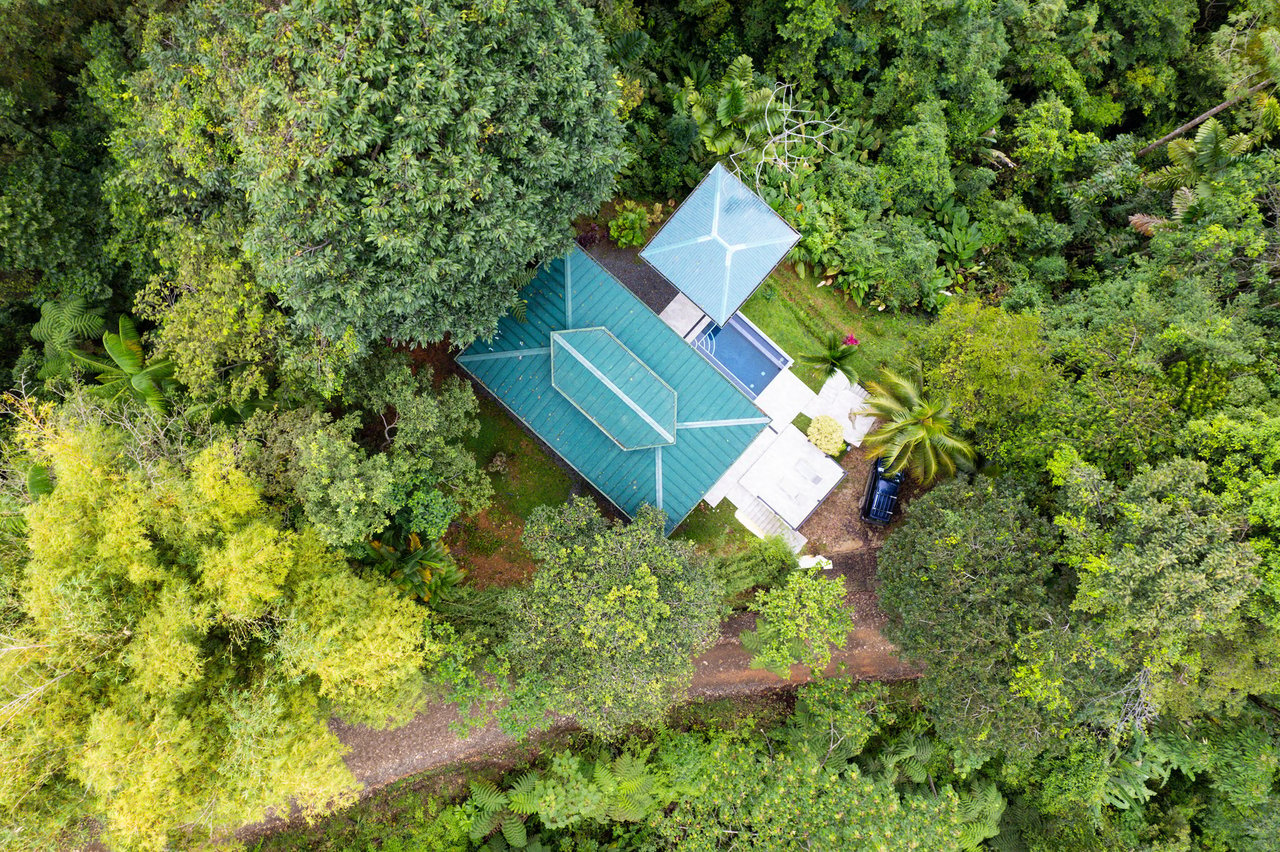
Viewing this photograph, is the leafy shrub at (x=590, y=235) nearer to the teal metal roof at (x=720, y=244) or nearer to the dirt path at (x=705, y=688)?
the teal metal roof at (x=720, y=244)

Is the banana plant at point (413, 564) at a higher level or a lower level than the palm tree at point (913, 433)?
lower

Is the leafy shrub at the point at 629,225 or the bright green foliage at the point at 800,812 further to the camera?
the leafy shrub at the point at 629,225

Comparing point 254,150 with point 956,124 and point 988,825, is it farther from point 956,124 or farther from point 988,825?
point 988,825

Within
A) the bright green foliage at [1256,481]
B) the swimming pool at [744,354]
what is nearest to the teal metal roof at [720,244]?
the swimming pool at [744,354]

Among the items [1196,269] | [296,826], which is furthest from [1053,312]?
[296,826]

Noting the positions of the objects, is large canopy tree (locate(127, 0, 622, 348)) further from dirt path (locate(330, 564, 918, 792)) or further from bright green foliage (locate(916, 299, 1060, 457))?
dirt path (locate(330, 564, 918, 792))

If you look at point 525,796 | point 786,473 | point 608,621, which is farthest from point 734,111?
point 525,796

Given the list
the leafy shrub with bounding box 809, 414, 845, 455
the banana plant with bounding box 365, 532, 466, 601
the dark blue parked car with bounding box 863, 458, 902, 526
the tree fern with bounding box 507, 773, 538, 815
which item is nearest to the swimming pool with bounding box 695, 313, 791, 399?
the leafy shrub with bounding box 809, 414, 845, 455
